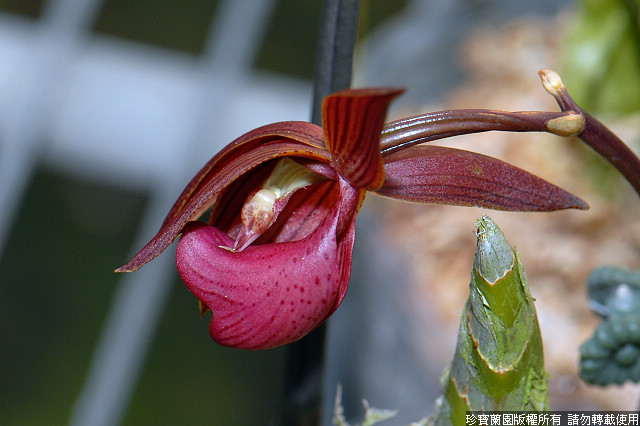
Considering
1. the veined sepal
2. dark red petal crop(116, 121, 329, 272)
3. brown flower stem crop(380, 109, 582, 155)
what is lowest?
the veined sepal

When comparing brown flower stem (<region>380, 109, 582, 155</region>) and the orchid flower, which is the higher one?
brown flower stem (<region>380, 109, 582, 155</region>)

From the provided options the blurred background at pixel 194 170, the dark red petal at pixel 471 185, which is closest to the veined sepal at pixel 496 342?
the dark red petal at pixel 471 185

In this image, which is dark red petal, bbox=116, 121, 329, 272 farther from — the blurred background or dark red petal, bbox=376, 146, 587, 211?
the blurred background

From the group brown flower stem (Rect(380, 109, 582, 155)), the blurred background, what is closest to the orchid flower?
brown flower stem (Rect(380, 109, 582, 155))

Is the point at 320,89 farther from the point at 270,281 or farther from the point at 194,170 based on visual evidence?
the point at 194,170

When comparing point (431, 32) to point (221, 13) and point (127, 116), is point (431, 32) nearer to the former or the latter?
point (221, 13)

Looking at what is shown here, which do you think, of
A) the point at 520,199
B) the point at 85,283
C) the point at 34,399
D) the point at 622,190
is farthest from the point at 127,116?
the point at 520,199

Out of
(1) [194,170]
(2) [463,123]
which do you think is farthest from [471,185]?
(1) [194,170]
